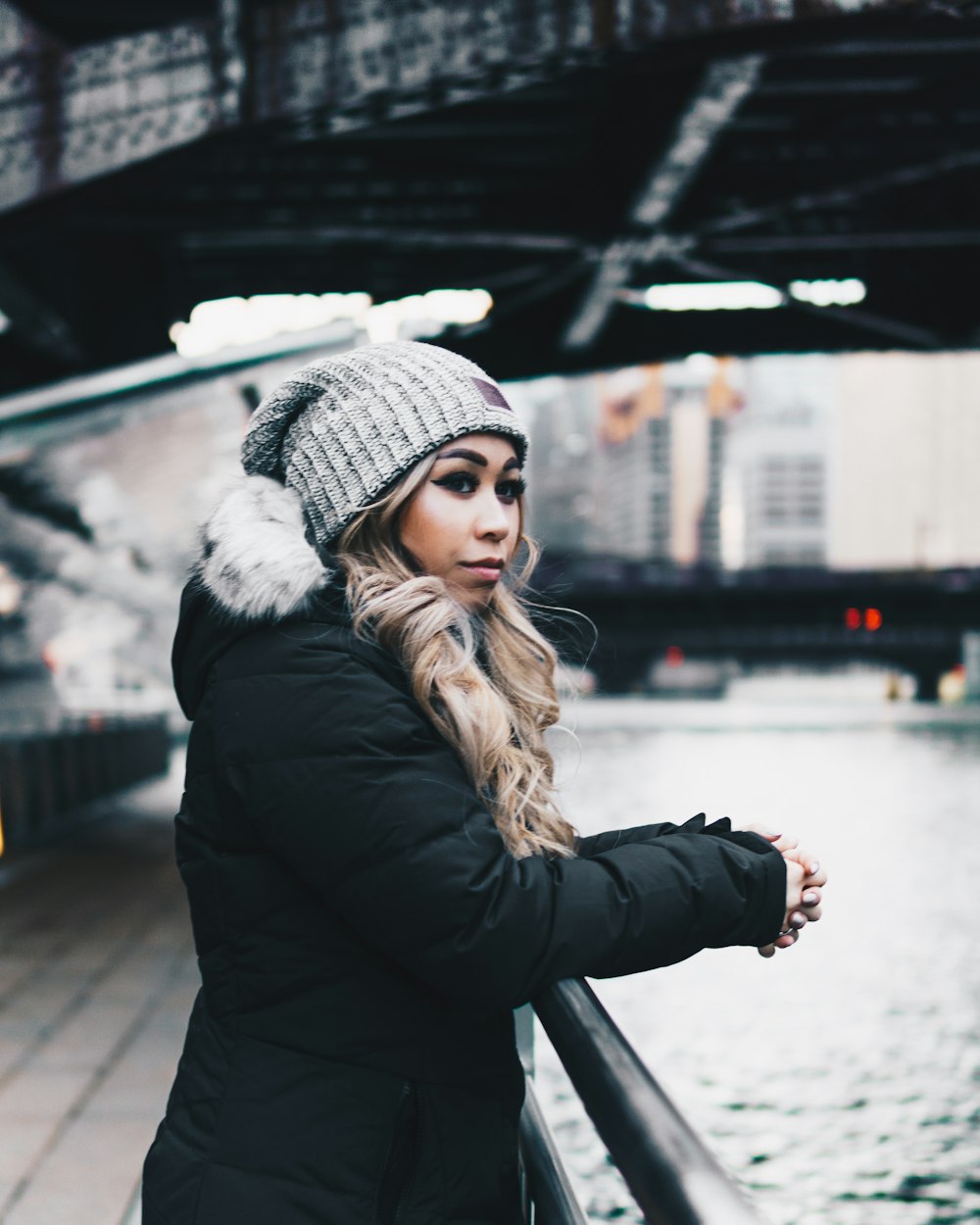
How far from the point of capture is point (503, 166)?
7254mm

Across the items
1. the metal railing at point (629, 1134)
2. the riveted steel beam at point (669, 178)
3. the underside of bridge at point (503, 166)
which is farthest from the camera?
the riveted steel beam at point (669, 178)

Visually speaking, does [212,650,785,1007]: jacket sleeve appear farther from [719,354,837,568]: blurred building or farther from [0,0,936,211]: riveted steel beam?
[719,354,837,568]: blurred building

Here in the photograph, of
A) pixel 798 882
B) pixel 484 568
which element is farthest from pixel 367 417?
pixel 798 882

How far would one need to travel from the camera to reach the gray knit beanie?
64.8 inches

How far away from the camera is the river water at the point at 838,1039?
13.2ft

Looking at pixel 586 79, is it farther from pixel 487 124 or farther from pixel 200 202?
pixel 200 202

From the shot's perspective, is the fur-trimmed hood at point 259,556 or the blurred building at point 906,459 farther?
the blurred building at point 906,459

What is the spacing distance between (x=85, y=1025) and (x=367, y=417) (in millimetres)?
4389

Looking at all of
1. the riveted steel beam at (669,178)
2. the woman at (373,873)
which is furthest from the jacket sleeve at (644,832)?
the riveted steel beam at (669,178)

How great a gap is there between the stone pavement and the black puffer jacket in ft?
6.98

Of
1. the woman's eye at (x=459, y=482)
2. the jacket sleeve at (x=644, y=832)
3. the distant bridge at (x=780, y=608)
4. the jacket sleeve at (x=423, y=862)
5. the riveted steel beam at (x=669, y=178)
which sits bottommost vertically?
the distant bridge at (x=780, y=608)

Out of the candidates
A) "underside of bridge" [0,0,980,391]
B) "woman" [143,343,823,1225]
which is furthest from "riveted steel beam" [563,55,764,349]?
"woman" [143,343,823,1225]

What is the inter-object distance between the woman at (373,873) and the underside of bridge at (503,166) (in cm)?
288

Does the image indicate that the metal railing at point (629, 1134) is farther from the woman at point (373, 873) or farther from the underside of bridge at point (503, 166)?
the underside of bridge at point (503, 166)
